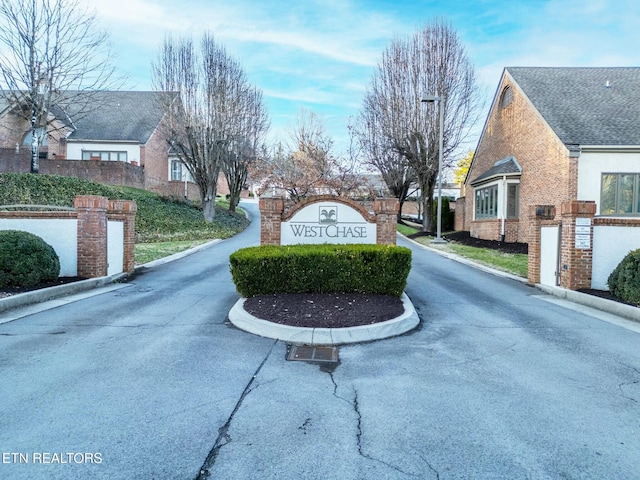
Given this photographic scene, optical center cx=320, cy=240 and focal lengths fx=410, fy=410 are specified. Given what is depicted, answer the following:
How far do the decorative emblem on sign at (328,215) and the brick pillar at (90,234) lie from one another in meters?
5.20

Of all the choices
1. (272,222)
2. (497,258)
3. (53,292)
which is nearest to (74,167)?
(53,292)

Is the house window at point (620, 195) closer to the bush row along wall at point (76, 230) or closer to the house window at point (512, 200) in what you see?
the house window at point (512, 200)

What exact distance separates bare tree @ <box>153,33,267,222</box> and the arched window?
52.2ft

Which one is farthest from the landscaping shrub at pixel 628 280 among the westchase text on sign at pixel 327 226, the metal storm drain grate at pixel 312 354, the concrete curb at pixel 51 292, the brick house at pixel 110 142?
the brick house at pixel 110 142

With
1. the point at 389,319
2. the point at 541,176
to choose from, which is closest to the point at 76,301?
the point at 389,319

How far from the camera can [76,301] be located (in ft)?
26.1

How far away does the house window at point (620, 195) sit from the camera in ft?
55.1

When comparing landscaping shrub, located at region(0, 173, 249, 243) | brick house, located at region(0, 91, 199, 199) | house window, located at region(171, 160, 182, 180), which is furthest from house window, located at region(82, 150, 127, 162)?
landscaping shrub, located at region(0, 173, 249, 243)

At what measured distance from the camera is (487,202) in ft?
73.0

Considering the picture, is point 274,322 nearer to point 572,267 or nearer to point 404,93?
point 572,267

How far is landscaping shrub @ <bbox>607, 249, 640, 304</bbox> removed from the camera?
7.38 m

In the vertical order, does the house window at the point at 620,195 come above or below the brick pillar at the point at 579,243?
above

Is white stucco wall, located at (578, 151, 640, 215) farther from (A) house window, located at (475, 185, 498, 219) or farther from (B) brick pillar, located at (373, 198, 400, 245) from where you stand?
(B) brick pillar, located at (373, 198, 400, 245)

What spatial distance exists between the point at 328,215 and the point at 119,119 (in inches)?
1132
